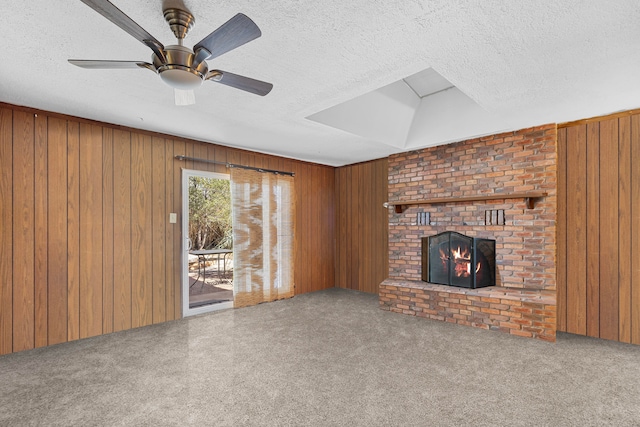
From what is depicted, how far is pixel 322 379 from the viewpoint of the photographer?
8.20ft

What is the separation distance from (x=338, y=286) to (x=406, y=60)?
4735mm

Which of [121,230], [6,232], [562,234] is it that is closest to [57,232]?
[6,232]

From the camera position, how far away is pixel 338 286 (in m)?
6.16

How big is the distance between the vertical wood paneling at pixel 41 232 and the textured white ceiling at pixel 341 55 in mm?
359

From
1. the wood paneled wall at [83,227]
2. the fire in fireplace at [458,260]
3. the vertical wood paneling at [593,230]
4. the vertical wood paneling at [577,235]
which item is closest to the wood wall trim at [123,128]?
the wood paneled wall at [83,227]

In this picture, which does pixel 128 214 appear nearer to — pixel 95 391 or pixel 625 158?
pixel 95 391

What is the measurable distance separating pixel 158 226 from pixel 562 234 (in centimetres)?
494

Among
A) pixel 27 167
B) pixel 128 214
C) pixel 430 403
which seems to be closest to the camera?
pixel 430 403

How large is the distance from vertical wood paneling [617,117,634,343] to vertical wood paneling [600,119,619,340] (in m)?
0.03

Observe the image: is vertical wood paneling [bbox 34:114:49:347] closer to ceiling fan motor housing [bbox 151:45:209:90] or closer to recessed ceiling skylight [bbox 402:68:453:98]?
ceiling fan motor housing [bbox 151:45:209:90]

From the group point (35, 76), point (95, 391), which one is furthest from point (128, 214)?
point (95, 391)

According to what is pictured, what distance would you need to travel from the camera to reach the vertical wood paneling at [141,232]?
3.77 meters

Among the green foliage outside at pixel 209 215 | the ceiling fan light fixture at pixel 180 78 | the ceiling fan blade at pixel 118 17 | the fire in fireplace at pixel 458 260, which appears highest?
the ceiling fan blade at pixel 118 17

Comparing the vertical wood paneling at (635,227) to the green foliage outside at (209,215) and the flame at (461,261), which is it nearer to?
the flame at (461,261)
